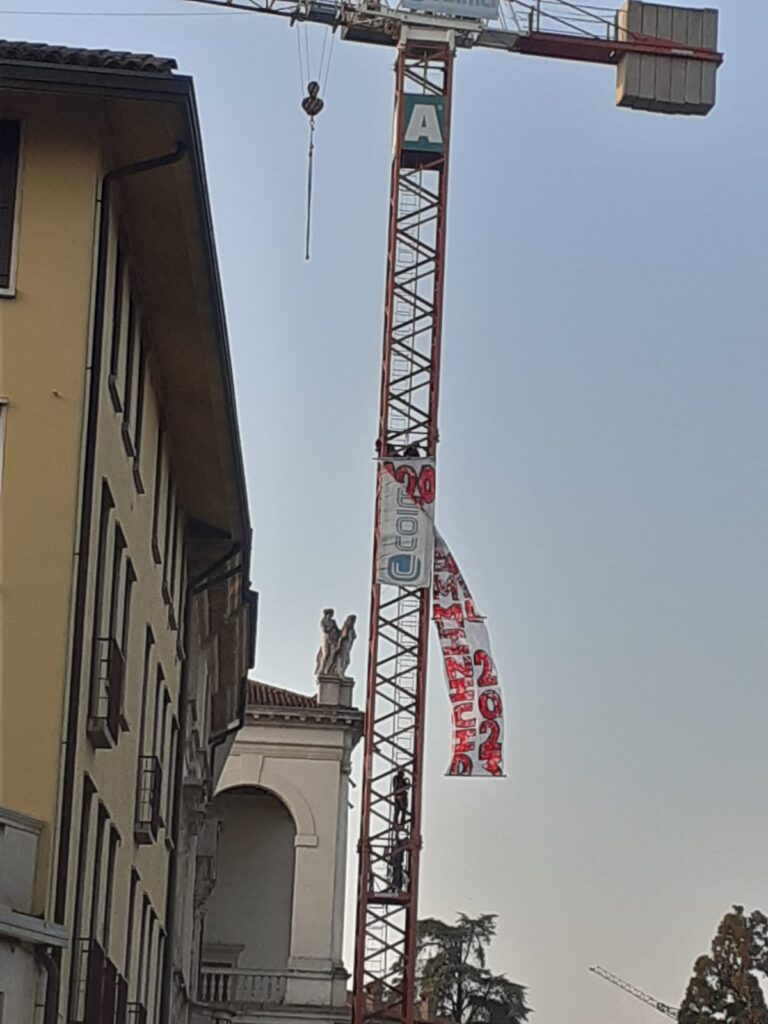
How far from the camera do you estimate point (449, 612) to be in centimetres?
6028

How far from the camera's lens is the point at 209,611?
35.3 metres

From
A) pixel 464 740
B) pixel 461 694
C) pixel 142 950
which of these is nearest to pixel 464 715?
pixel 461 694

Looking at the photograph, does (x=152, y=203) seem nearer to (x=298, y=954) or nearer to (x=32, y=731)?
(x=32, y=731)

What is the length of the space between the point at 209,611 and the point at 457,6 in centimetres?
3111

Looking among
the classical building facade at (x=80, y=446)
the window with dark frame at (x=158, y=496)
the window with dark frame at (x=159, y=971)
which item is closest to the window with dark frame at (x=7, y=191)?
the classical building facade at (x=80, y=446)

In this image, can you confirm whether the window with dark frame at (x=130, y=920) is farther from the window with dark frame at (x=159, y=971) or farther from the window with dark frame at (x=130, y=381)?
the window with dark frame at (x=130, y=381)

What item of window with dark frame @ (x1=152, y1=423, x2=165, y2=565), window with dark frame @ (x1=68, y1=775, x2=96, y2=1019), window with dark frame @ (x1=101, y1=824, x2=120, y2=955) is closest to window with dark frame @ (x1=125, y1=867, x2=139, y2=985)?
window with dark frame @ (x1=101, y1=824, x2=120, y2=955)

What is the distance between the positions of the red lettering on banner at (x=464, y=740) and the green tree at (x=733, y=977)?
38109 millimetres

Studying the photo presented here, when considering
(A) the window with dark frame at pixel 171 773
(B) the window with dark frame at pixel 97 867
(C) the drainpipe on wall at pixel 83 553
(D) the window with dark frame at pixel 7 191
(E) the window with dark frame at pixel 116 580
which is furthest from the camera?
(A) the window with dark frame at pixel 171 773

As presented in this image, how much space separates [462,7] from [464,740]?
18529mm

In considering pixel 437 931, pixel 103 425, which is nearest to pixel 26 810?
pixel 103 425

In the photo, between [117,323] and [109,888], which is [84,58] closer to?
[117,323]

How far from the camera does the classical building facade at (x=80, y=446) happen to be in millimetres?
18969

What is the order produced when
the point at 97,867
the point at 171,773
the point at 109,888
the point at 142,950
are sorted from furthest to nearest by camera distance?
the point at 171,773
the point at 142,950
the point at 109,888
the point at 97,867
